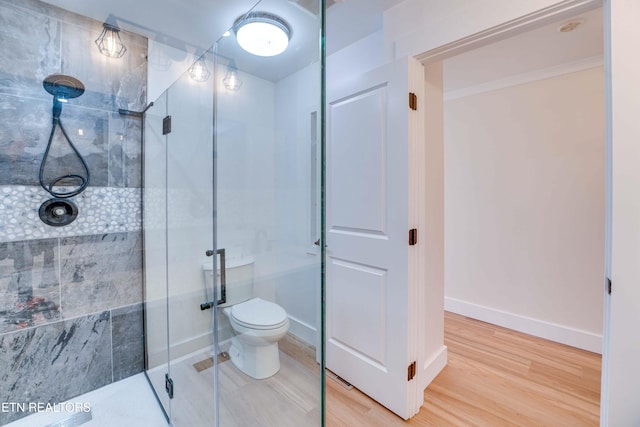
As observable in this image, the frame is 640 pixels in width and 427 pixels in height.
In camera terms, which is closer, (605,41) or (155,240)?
(605,41)

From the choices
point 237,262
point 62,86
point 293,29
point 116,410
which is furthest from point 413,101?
point 116,410

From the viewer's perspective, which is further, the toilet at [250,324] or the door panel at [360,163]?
the door panel at [360,163]

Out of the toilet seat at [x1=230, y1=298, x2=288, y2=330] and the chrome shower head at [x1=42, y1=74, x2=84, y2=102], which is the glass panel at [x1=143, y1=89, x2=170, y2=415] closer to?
the chrome shower head at [x1=42, y1=74, x2=84, y2=102]

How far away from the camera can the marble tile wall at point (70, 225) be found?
1438 millimetres

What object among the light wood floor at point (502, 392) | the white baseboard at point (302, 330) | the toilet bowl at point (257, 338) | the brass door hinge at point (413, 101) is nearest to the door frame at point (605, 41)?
the brass door hinge at point (413, 101)

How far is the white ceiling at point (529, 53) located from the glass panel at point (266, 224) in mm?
1512

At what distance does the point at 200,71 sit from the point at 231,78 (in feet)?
0.82

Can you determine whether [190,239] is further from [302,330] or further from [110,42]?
[110,42]

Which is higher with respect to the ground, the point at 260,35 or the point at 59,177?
the point at 260,35

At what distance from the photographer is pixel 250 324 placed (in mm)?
1495

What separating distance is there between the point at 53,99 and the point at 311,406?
6.75ft

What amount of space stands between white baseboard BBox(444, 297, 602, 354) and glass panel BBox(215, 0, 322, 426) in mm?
2164

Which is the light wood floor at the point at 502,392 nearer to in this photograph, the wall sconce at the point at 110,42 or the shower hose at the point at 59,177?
the shower hose at the point at 59,177

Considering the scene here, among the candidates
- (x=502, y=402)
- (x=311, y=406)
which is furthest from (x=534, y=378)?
(x=311, y=406)
